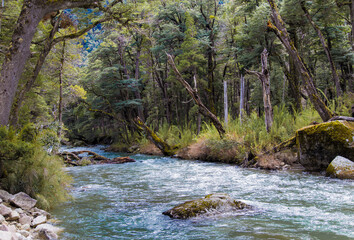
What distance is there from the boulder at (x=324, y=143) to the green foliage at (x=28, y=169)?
295 inches

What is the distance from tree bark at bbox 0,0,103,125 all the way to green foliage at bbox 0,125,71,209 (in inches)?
22.7

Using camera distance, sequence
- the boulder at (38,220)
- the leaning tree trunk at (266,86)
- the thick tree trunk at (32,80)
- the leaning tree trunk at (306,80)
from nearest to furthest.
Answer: the boulder at (38,220) → the thick tree trunk at (32,80) → the leaning tree trunk at (306,80) → the leaning tree trunk at (266,86)

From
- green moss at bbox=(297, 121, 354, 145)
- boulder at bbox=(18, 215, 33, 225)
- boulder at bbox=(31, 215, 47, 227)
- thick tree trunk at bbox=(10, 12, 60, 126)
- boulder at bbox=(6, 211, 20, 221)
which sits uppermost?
thick tree trunk at bbox=(10, 12, 60, 126)

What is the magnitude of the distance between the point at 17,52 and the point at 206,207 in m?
4.68

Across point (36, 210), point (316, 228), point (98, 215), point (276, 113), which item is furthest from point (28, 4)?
point (276, 113)

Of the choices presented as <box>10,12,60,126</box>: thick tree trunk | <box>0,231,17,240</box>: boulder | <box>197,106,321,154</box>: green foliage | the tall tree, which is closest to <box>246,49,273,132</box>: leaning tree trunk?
<box>197,106,321,154</box>: green foliage

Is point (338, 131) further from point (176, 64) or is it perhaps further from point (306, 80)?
point (176, 64)

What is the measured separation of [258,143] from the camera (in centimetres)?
1193

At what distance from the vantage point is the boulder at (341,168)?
7.93 meters

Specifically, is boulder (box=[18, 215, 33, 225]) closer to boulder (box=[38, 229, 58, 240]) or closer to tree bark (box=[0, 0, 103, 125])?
boulder (box=[38, 229, 58, 240])

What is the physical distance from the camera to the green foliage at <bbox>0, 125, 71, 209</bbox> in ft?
16.5

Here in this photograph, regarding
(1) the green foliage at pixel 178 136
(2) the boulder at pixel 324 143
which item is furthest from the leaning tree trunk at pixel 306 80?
(1) the green foliage at pixel 178 136

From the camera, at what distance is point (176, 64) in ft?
70.3

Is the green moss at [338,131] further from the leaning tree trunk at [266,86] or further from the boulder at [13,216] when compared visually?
the boulder at [13,216]
